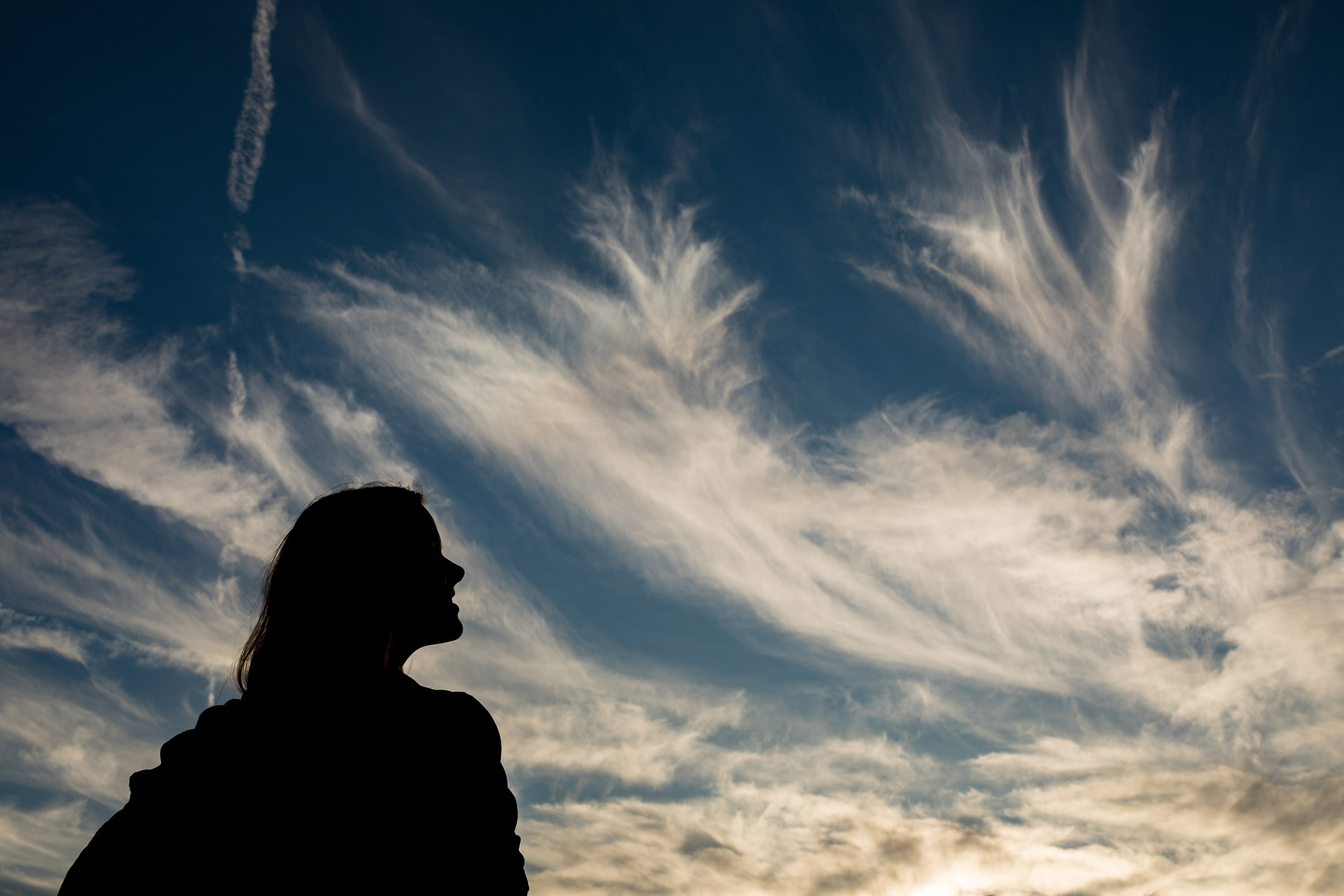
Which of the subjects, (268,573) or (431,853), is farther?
(268,573)

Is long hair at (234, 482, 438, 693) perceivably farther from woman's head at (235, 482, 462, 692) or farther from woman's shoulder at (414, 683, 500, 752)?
woman's shoulder at (414, 683, 500, 752)

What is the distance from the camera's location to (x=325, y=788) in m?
3.16

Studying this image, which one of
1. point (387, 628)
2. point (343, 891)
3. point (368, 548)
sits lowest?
point (343, 891)

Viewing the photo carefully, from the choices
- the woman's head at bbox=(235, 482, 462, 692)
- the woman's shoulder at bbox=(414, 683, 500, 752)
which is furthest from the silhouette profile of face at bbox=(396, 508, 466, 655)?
the woman's shoulder at bbox=(414, 683, 500, 752)

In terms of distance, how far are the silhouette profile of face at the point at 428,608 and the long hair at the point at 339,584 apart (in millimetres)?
27

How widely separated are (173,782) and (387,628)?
0.95 metres

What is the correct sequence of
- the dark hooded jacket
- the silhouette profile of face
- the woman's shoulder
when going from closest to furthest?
1. the dark hooded jacket
2. the woman's shoulder
3. the silhouette profile of face

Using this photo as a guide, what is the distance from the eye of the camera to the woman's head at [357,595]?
11.6 feet

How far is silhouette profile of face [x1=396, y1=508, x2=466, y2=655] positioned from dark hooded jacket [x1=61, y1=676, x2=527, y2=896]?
0.33 metres

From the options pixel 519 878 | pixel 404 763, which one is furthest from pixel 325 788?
pixel 519 878

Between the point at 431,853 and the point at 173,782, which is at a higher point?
the point at 173,782

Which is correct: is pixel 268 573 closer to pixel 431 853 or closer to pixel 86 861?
pixel 86 861

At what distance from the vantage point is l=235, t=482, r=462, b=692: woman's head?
3545 mm

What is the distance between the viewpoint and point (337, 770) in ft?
10.5
